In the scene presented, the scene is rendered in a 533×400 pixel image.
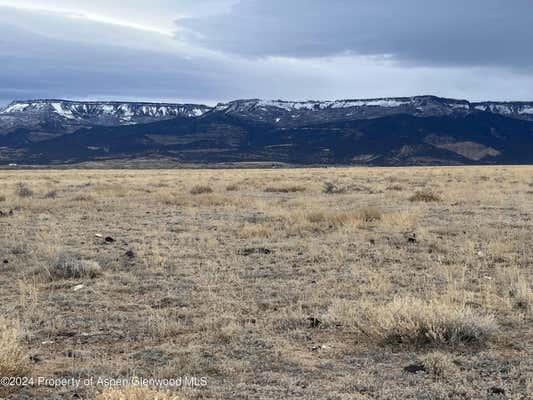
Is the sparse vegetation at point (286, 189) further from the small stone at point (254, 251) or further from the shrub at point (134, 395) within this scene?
the shrub at point (134, 395)

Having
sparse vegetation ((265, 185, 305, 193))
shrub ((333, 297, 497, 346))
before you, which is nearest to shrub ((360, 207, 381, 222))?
shrub ((333, 297, 497, 346))

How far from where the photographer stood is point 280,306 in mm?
8656

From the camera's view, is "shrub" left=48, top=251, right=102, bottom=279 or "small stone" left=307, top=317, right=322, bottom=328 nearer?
"small stone" left=307, top=317, right=322, bottom=328

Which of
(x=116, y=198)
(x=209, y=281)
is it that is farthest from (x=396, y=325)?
(x=116, y=198)

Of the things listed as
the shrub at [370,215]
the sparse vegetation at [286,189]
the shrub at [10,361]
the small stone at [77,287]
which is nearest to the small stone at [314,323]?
the shrub at [10,361]

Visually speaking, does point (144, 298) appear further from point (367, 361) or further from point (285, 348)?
point (367, 361)

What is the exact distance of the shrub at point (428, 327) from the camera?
688 centimetres

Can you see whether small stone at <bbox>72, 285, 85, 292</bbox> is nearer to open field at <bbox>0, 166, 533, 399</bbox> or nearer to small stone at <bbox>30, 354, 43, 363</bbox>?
open field at <bbox>0, 166, 533, 399</bbox>

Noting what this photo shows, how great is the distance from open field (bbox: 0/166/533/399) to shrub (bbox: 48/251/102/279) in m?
0.03

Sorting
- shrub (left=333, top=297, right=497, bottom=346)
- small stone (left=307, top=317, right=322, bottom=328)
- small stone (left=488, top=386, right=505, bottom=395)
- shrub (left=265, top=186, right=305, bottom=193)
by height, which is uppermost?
shrub (left=333, top=297, right=497, bottom=346)

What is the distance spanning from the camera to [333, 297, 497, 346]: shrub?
688cm

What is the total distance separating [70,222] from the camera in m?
18.1

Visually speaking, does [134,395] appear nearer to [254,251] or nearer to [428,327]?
[428,327]

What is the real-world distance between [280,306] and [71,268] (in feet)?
13.3
